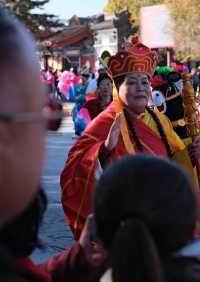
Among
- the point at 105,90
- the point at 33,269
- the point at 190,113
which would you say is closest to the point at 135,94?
the point at 190,113

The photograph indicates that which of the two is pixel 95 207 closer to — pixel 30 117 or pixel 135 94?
pixel 30 117

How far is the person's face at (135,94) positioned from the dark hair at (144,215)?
2.79 metres

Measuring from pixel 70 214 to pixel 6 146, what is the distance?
3172 mm

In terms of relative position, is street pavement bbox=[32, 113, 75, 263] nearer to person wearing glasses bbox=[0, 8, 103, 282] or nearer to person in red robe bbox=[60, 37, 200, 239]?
person in red robe bbox=[60, 37, 200, 239]

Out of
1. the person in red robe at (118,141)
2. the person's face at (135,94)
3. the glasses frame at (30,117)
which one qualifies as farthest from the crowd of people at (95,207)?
the person's face at (135,94)

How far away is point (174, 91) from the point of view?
7340mm

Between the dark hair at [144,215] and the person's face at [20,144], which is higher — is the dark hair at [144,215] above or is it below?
below

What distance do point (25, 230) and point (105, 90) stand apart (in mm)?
6150

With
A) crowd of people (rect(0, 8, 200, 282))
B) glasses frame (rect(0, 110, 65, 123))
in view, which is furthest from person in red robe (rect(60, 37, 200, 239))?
glasses frame (rect(0, 110, 65, 123))

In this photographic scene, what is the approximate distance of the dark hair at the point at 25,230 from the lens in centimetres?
147

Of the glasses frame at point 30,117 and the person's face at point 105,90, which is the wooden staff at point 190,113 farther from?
the glasses frame at point 30,117

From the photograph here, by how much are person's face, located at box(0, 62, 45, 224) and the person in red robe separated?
276 cm

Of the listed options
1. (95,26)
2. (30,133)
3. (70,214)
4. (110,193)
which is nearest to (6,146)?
(30,133)

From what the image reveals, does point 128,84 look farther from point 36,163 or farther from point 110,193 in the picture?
point 36,163
